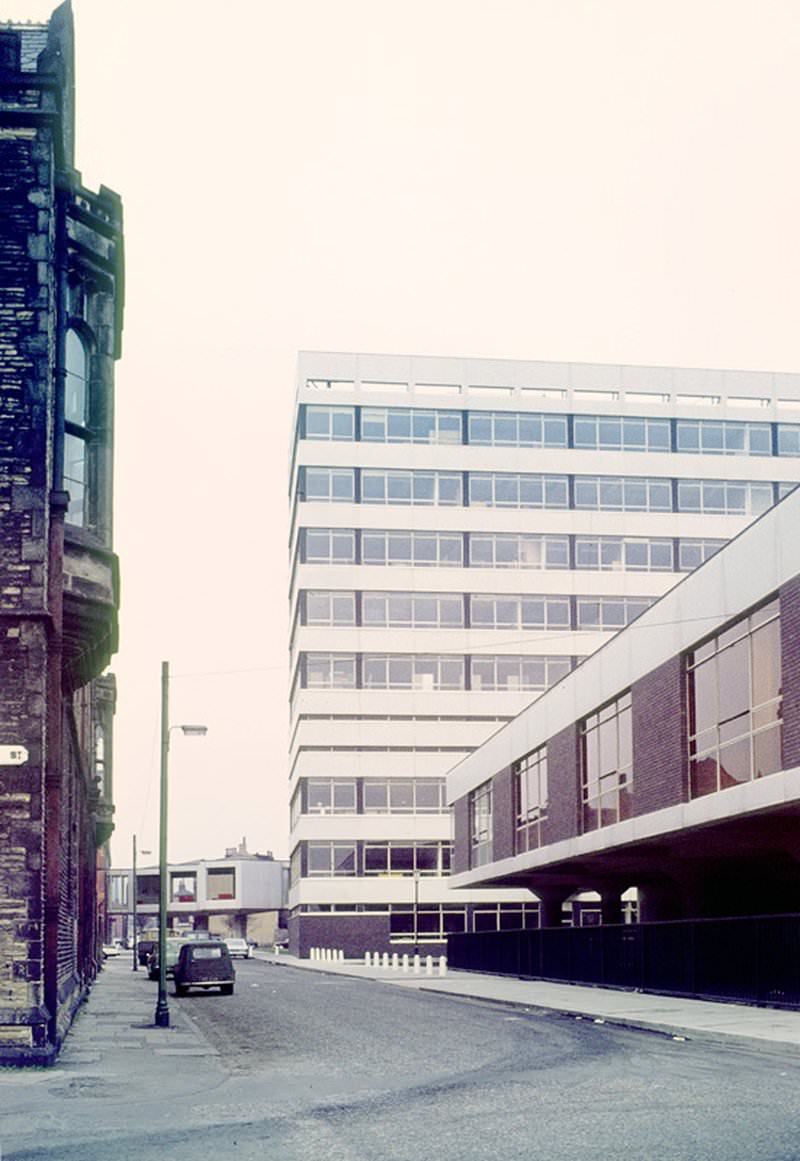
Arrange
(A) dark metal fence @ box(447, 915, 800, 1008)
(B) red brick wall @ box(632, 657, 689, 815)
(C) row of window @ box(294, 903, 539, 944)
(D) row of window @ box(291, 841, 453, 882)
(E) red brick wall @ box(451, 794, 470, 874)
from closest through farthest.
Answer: (A) dark metal fence @ box(447, 915, 800, 1008) → (B) red brick wall @ box(632, 657, 689, 815) → (E) red brick wall @ box(451, 794, 470, 874) → (C) row of window @ box(294, 903, 539, 944) → (D) row of window @ box(291, 841, 453, 882)

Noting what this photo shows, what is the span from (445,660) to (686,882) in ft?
164

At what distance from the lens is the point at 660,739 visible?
116ft

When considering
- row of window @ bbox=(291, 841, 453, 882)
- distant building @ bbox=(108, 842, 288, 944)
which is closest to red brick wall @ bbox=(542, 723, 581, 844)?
row of window @ bbox=(291, 841, 453, 882)

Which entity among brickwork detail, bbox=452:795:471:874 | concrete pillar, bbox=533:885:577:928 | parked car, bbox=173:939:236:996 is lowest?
parked car, bbox=173:939:236:996

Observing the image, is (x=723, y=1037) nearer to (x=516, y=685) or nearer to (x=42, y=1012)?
(x=42, y=1012)

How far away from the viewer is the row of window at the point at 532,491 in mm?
89312

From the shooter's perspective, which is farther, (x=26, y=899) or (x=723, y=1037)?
(x=723, y=1037)

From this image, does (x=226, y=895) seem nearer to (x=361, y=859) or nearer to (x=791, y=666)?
(x=361, y=859)

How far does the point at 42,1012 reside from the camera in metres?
19.2

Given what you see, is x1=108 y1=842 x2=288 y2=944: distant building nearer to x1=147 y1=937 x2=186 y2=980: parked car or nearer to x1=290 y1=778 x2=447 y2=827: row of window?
x1=290 y1=778 x2=447 y2=827: row of window

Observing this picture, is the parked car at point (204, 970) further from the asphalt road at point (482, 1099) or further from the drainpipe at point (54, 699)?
the drainpipe at point (54, 699)

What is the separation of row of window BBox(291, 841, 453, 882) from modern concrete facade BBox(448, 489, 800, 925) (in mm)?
33954

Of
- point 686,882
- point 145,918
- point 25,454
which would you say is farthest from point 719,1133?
point 145,918

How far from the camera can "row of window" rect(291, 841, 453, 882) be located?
87062 mm
